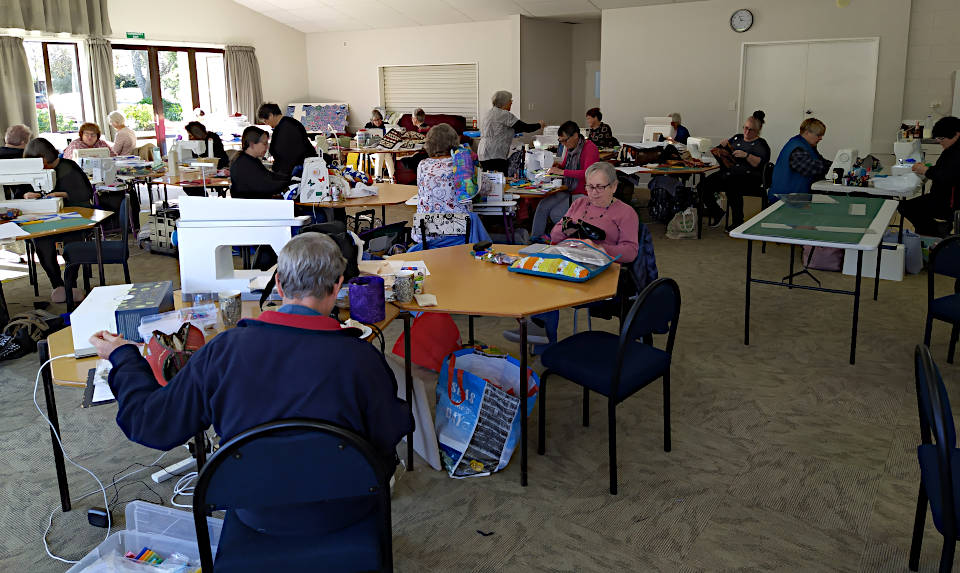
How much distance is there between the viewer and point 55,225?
4.51m

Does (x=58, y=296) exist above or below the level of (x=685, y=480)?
above

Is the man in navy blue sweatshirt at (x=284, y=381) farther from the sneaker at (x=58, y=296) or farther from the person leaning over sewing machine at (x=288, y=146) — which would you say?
the person leaning over sewing machine at (x=288, y=146)

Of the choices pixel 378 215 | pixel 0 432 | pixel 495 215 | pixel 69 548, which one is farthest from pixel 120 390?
pixel 378 215

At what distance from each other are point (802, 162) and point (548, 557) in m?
4.62

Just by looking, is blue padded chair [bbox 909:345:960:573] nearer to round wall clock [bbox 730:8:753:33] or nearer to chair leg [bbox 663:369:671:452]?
chair leg [bbox 663:369:671:452]

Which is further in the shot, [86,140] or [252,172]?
[86,140]

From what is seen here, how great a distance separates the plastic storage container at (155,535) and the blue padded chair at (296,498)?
1.71ft

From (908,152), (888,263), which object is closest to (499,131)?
(908,152)

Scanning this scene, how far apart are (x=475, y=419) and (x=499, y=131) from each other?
5.18m

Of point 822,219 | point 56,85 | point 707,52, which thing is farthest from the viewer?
point 56,85

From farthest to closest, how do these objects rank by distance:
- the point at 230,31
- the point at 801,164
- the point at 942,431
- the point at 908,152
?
the point at 230,31, the point at 908,152, the point at 801,164, the point at 942,431

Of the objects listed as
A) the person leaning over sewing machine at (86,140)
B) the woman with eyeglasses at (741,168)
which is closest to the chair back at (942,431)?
the woman with eyeglasses at (741,168)

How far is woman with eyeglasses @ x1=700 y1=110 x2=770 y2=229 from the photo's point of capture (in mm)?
7605

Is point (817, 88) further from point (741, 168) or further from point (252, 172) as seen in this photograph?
point (252, 172)
